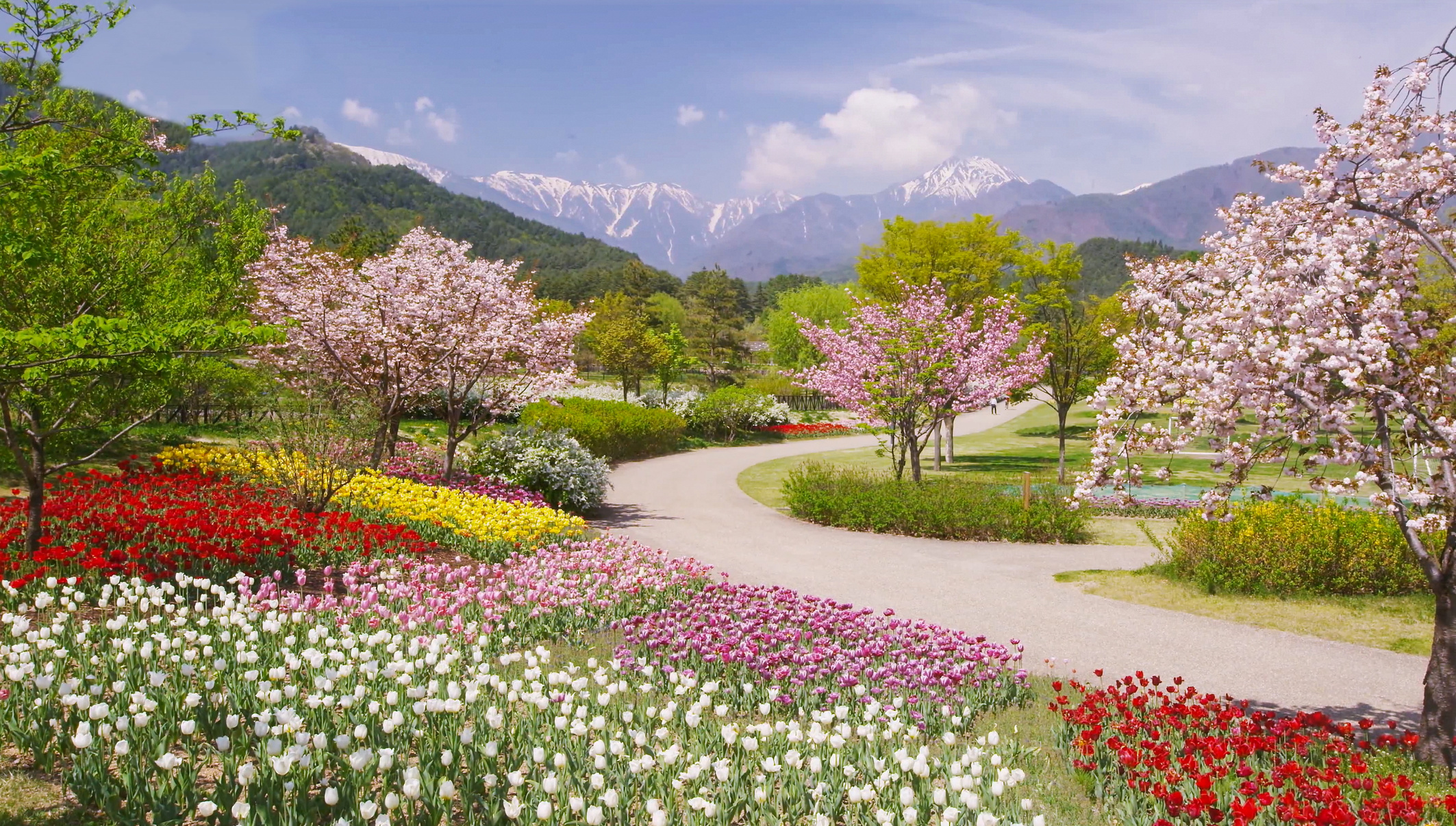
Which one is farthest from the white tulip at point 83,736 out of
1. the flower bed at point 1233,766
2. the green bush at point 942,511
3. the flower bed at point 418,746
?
the green bush at point 942,511

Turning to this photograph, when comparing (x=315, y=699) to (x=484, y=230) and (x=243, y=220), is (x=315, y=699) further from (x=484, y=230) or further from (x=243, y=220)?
(x=484, y=230)

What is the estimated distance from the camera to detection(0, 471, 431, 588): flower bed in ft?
23.3

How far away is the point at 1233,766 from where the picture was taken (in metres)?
4.82

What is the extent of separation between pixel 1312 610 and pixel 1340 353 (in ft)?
20.6

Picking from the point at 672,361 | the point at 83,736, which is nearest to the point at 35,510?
the point at 83,736

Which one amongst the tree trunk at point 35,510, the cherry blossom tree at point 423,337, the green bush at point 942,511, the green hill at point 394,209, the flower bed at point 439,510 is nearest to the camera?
the tree trunk at point 35,510

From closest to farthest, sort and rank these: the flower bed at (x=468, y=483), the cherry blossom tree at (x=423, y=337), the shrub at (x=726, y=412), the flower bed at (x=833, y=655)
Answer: the flower bed at (x=833, y=655) → the flower bed at (x=468, y=483) → the cherry blossom tree at (x=423, y=337) → the shrub at (x=726, y=412)

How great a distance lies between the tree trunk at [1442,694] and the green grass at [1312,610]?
11.7 ft

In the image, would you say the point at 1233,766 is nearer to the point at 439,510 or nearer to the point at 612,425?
the point at 439,510

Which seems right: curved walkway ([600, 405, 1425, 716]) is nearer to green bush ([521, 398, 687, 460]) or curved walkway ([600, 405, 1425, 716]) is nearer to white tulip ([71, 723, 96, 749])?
green bush ([521, 398, 687, 460])

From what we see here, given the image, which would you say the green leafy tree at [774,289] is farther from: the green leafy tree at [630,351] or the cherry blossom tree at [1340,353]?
the cherry blossom tree at [1340,353]

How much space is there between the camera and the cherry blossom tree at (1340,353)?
5070 mm

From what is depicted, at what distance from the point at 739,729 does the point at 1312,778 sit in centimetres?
335

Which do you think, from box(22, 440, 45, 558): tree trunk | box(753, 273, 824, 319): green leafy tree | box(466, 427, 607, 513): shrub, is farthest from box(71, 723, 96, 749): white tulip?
box(753, 273, 824, 319): green leafy tree
